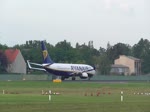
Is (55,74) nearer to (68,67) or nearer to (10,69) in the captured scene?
(68,67)

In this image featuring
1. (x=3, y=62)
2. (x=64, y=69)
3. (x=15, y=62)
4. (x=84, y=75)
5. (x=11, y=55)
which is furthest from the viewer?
(x=11, y=55)

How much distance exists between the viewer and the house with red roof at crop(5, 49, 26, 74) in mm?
171375

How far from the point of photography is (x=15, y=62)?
174500mm

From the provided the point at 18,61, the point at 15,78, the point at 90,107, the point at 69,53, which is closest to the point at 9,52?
the point at 18,61

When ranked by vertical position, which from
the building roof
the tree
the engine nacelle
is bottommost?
the engine nacelle

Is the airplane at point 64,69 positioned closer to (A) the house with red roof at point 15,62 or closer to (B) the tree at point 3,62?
(B) the tree at point 3,62

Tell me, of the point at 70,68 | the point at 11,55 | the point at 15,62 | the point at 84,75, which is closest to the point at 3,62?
the point at 15,62

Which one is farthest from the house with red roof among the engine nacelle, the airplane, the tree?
the engine nacelle

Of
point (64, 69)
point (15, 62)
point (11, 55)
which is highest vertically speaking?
point (11, 55)

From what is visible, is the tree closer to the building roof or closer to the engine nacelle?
the building roof

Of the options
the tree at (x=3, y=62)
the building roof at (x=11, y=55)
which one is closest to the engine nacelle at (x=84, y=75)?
the tree at (x=3, y=62)

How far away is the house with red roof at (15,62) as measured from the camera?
17138 cm

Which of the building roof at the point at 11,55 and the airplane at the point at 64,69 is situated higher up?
the building roof at the point at 11,55

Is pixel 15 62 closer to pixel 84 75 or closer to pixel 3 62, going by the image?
pixel 3 62
